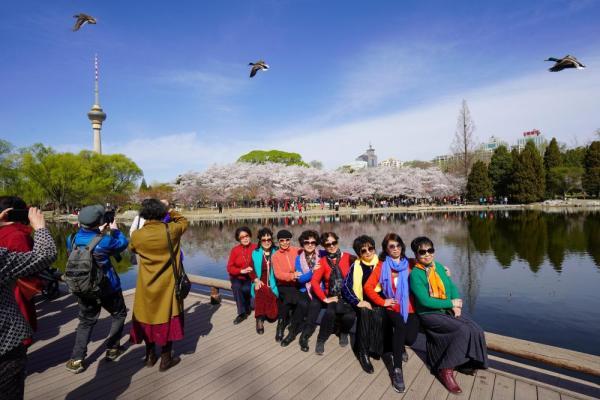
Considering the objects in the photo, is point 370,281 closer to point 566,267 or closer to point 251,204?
point 566,267

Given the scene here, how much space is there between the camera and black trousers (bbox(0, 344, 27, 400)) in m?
1.66

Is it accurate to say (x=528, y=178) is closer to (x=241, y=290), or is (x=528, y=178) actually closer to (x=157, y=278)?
(x=241, y=290)

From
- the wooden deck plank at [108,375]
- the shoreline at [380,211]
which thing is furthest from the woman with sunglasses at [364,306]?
the shoreline at [380,211]

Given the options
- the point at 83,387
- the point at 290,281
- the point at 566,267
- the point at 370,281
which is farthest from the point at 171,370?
the point at 566,267

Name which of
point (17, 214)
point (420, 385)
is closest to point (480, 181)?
point (420, 385)

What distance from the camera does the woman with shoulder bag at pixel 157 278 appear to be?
3.19 meters

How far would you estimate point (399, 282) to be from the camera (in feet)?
11.1

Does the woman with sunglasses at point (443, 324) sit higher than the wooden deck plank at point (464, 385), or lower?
higher

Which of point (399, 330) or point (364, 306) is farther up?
point (364, 306)

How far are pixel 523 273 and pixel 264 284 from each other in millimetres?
9037

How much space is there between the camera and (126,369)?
347 centimetres

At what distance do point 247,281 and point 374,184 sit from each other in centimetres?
4360

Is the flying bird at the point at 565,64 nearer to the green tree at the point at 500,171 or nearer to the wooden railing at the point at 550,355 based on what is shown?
the wooden railing at the point at 550,355

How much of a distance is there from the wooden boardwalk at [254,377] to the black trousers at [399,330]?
0.27 metres
